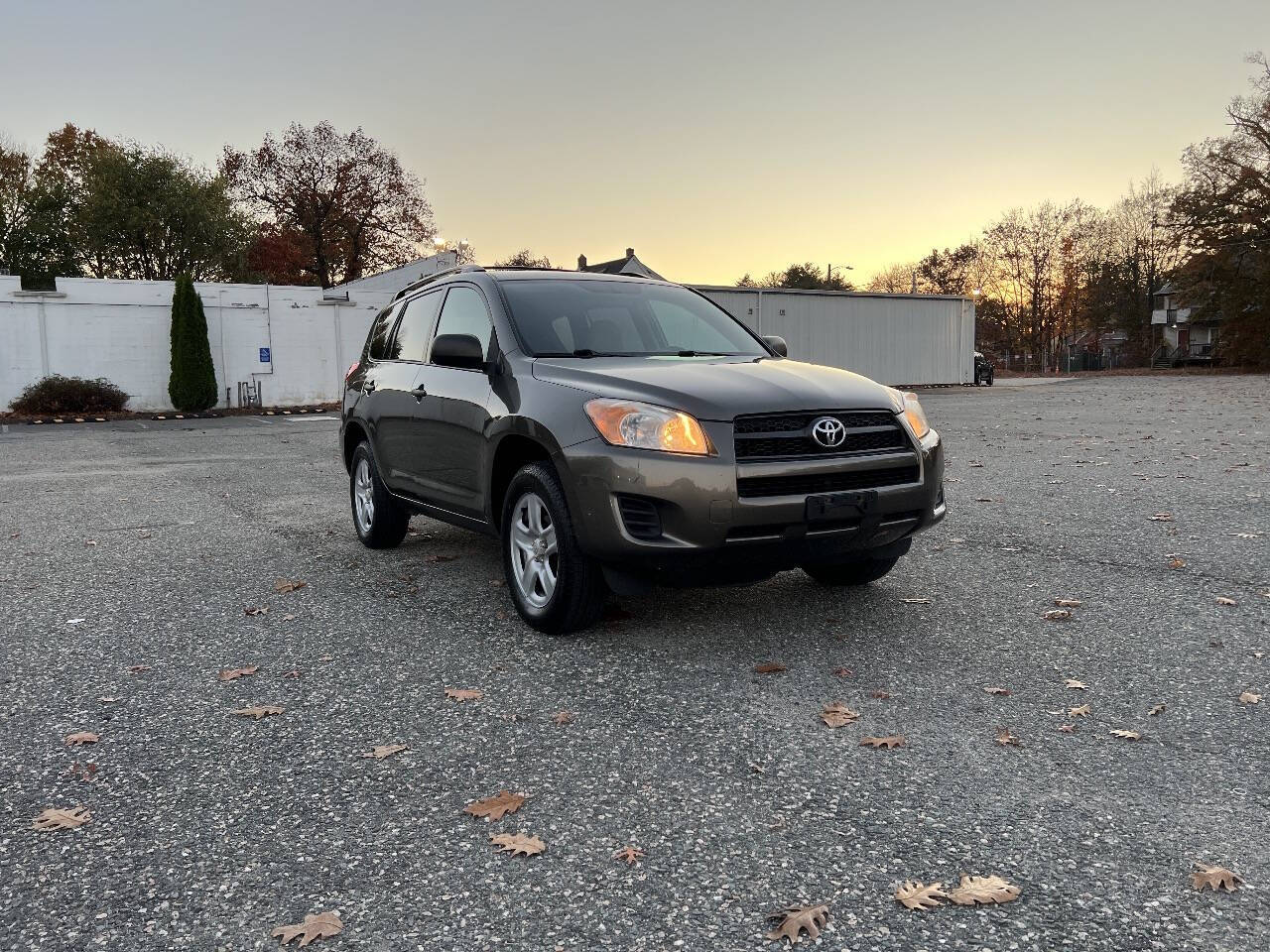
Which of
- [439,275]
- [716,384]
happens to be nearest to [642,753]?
[716,384]

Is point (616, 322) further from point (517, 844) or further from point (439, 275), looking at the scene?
point (517, 844)

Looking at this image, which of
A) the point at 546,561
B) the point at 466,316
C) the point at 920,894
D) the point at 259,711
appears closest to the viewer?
the point at 920,894

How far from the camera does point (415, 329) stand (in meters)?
6.69

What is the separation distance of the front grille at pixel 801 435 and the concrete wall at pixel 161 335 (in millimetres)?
27146

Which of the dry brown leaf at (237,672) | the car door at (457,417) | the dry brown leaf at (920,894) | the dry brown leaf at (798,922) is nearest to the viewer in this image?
the dry brown leaf at (798,922)

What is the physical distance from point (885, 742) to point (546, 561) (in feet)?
6.55

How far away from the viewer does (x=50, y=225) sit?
4728cm

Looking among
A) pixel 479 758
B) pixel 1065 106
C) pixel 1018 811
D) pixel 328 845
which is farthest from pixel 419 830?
pixel 1065 106

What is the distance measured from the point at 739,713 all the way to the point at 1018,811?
44.9 inches

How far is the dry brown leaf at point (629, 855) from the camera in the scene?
271 centimetres

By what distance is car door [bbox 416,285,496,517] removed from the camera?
17.6 ft

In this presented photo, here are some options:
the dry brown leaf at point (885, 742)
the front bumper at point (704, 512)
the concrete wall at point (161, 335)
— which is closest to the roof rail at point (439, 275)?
the front bumper at point (704, 512)

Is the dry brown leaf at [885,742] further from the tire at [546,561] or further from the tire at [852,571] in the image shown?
the tire at [852,571]

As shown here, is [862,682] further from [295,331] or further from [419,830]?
[295,331]
